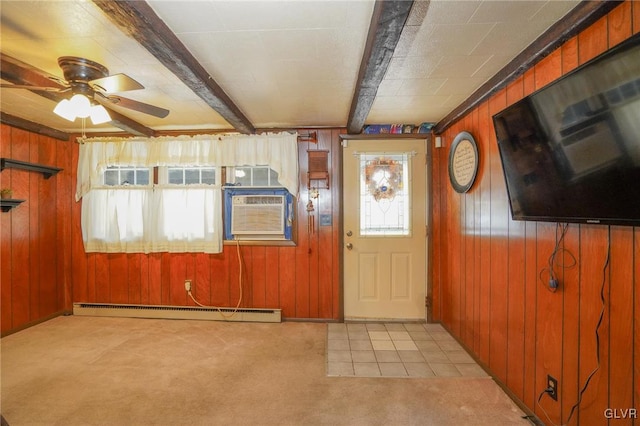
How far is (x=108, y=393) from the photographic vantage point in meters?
1.93

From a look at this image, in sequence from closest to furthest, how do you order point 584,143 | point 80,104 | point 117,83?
point 584,143 → point 117,83 → point 80,104

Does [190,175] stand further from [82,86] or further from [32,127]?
[32,127]

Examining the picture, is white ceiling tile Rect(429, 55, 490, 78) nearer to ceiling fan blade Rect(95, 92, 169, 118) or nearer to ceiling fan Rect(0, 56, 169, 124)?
ceiling fan Rect(0, 56, 169, 124)

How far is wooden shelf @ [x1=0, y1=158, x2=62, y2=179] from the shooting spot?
2688 millimetres

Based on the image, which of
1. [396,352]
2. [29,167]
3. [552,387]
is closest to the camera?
[552,387]

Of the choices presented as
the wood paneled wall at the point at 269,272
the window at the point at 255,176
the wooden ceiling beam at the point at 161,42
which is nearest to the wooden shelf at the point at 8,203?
the wood paneled wall at the point at 269,272

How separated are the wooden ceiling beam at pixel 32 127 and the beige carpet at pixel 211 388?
7.06 feet

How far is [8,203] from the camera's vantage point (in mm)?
2691

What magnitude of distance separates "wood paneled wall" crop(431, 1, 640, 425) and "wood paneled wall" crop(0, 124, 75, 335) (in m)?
4.47

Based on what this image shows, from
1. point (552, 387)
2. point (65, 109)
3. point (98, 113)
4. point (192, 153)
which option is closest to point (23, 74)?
→ point (65, 109)

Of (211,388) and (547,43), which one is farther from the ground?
(547,43)

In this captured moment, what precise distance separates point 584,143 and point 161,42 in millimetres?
2062

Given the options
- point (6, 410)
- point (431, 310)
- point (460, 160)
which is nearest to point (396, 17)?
point (460, 160)

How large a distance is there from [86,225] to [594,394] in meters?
4.57
